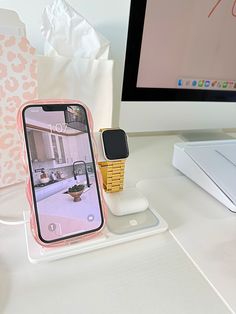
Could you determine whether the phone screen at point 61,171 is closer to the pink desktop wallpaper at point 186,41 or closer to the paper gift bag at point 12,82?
the paper gift bag at point 12,82

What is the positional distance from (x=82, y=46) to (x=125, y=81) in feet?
0.33

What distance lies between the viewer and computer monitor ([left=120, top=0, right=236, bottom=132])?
1.48ft

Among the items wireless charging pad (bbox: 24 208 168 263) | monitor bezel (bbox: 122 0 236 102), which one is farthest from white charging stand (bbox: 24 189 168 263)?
monitor bezel (bbox: 122 0 236 102)

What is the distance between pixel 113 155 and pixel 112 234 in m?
0.10

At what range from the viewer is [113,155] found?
34 cm

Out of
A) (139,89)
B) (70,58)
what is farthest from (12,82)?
(139,89)

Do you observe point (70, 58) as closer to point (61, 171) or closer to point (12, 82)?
point (12, 82)

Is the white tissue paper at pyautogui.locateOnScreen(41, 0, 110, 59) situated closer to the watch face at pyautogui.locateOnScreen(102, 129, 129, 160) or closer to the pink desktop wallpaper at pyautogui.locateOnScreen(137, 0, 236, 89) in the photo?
the pink desktop wallpaper at pyautogui.locateOnScreen(137, 0, 236, 89)

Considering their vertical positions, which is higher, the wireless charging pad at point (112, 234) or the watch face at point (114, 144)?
the watch face at point (114, 144)

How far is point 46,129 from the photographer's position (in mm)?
300

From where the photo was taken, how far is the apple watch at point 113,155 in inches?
13.4

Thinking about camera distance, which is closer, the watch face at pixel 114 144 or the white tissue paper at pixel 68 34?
the watch face at pixel 114 144

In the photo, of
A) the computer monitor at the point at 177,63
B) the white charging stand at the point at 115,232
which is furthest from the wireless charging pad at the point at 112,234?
the computer monitor at the point at 177,63

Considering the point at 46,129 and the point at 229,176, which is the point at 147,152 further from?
the point at 46,129
